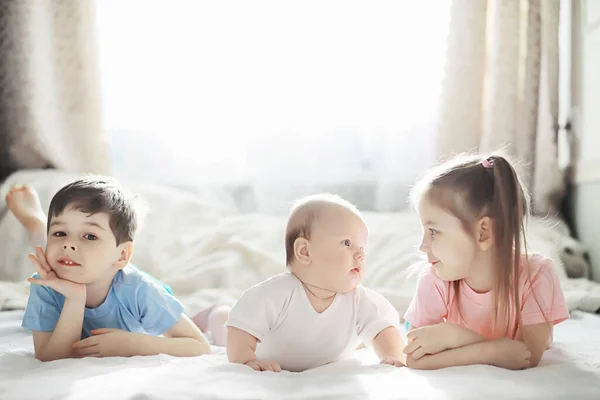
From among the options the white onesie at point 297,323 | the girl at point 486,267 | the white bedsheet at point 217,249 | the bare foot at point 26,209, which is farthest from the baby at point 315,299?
the bare foot at point 26,209

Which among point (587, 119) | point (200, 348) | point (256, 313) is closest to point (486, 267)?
point (256, 313)

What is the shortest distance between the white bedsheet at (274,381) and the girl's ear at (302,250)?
19 centimetres

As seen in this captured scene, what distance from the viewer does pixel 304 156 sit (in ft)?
7.88

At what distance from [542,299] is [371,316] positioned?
0.30 meters

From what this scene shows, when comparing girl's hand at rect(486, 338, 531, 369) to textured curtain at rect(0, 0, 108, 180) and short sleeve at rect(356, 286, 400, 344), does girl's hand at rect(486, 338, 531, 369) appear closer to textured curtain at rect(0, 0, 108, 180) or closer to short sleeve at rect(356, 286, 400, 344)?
short sleeve at rect(356, 286, 400, 344)

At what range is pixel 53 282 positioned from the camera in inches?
41.6

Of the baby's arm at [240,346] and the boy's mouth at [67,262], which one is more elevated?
the boy's mouth at [67,262]

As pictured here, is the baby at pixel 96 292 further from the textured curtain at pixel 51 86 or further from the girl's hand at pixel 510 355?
the textured curtain at pixel 51 86

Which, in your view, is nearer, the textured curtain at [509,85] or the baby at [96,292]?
the baby at [96,292]

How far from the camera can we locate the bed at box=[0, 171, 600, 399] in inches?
30.2

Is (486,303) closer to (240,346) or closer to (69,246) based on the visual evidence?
(240,346)

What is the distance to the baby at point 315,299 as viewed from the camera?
3.51ft

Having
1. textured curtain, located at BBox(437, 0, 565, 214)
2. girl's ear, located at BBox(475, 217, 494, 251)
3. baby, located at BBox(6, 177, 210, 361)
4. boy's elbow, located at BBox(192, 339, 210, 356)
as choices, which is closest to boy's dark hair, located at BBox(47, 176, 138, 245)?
baby, located at BBox(6, 177, 210, 361)

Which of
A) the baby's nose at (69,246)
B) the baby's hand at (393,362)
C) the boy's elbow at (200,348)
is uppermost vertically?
the baby's nose at (69,246)
